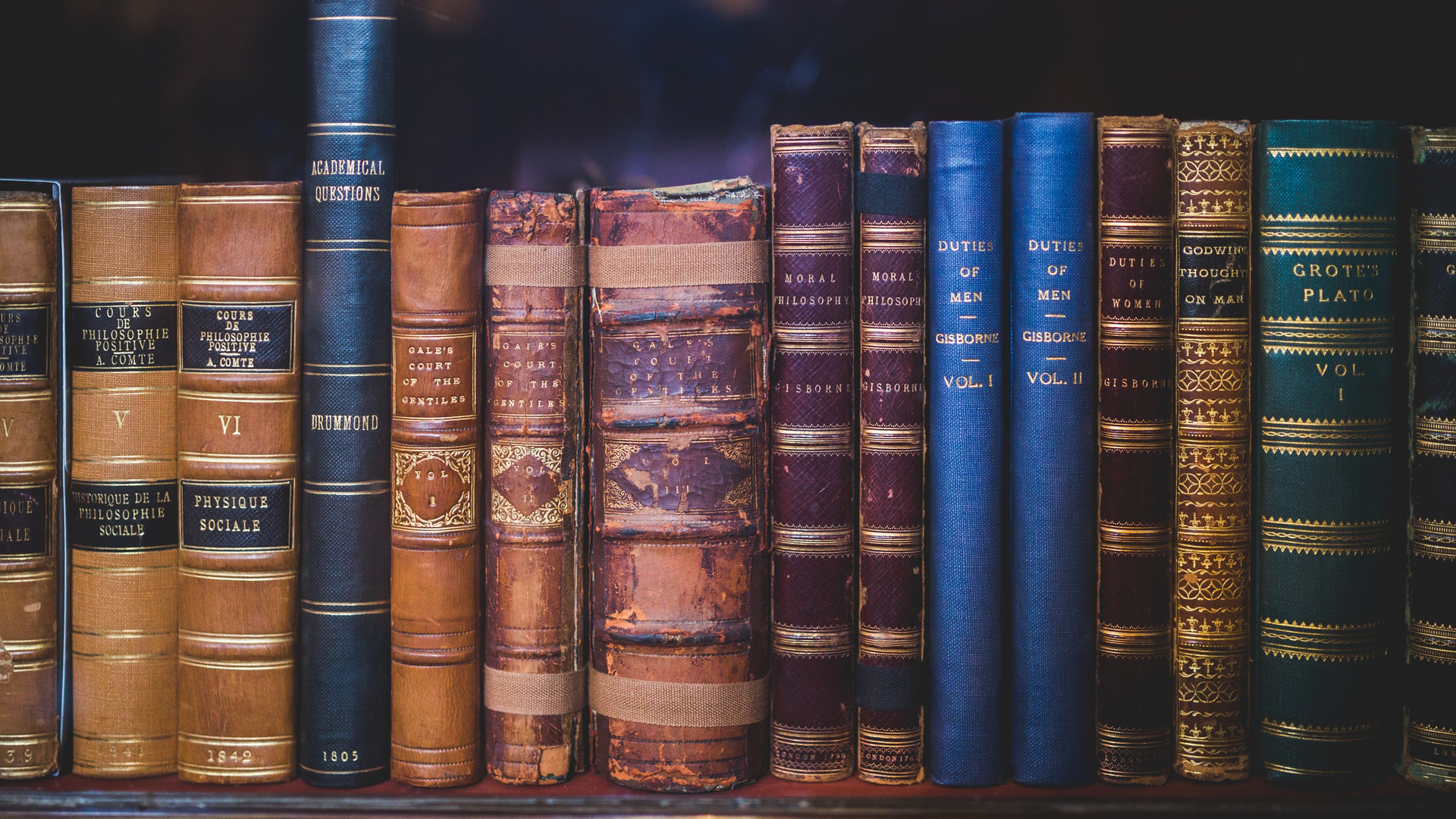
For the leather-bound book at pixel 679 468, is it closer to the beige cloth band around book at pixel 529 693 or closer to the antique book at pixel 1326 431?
the beige cloth band around book at pixel 529 693

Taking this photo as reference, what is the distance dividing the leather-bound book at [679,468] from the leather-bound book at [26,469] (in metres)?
0.55

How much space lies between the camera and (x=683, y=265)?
103 centimetres

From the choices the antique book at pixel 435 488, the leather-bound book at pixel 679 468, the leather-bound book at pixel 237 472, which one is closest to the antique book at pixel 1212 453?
the leather-bound book at pixel 679 468

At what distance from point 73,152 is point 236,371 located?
48 cm

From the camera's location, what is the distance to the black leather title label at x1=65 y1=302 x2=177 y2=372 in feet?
3.49

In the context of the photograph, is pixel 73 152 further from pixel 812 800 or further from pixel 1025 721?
pixel 1025 721

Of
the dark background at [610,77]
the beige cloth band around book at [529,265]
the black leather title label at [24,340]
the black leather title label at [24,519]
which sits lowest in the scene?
the black leather title label at [24,519]

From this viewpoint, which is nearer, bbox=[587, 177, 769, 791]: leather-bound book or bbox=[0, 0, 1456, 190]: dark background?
bbox=[587, 177, 769, 791]: leather-bound book

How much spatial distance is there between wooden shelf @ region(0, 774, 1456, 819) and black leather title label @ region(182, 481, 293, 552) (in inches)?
9.6

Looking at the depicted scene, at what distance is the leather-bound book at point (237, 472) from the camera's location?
104 centimetres

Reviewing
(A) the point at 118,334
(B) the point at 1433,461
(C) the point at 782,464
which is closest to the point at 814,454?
(C) the point at 782,464

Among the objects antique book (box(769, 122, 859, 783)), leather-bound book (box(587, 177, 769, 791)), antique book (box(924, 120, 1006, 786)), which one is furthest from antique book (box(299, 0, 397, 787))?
antique book (box(924, 120, 1006, 786))

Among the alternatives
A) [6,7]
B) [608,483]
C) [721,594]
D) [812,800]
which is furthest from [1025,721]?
[6,7]

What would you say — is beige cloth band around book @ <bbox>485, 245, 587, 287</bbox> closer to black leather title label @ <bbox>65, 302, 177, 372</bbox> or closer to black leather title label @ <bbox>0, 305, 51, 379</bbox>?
black leather title label @ <bbox>65, 302, 177, 372</bbox>
